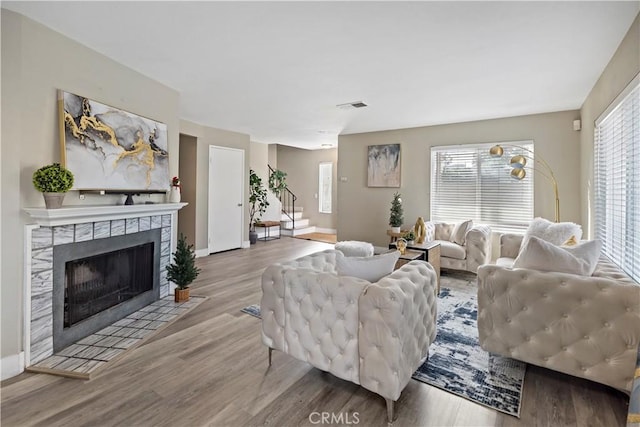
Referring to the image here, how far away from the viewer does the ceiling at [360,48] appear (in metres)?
2.17

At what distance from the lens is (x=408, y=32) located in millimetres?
2422

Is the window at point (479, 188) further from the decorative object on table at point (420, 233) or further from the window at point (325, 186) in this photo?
the window at point (325, 186)

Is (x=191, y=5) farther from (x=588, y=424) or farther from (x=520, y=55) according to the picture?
(x=588, y=424)

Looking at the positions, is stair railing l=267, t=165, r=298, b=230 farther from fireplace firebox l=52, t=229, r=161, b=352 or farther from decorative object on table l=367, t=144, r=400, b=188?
fireplace firebox l=52, t=229, r=161, b=352

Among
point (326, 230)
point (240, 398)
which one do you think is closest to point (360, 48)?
point (240, 398)

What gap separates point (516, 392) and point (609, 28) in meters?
2.77

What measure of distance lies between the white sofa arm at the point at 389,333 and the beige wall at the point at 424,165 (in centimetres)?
421

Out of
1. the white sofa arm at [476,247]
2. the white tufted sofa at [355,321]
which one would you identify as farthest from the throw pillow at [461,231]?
the white tufted sofa at [355,321]

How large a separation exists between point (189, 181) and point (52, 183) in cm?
385

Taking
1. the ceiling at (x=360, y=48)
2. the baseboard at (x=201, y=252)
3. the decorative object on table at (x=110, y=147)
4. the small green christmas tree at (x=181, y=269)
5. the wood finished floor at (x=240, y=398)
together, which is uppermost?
the ceiling at (x=360, y=48)

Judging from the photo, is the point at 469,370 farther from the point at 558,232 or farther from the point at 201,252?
the point at 201,252

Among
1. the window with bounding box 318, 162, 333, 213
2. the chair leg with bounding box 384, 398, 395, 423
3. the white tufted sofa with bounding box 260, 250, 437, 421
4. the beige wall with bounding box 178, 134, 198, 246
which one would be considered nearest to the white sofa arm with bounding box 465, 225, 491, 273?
the white tufted sofa with bounding box 260, 250, 437, 421

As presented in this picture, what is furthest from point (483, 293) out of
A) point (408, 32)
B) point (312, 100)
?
point (312, 100)

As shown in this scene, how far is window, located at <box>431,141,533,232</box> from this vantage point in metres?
5.00
